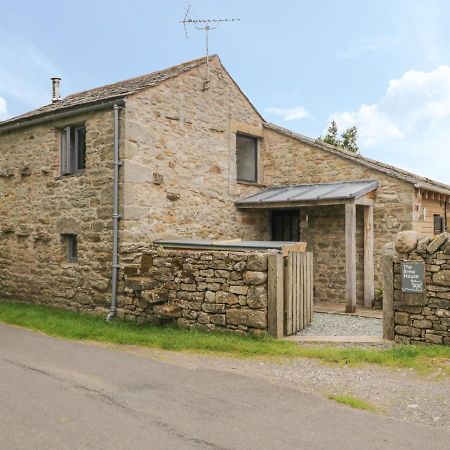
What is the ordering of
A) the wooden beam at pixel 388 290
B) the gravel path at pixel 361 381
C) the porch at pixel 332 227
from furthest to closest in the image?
1. the porch at pixel 332 227
2. the wooden beam at pixel 388 290
3. the gravel path at pixel 361 381

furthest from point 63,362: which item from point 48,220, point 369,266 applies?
point 369,266

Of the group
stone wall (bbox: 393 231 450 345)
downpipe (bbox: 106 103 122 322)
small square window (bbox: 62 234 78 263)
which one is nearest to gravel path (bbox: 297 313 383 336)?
stone wall (bbox: 393 231 450 345)

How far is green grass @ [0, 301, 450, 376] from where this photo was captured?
7.09 metres

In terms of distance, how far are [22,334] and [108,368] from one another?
333 centimetres

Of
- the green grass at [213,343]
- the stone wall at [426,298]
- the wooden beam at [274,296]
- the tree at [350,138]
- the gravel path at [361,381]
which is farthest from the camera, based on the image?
the tree at [350,138]

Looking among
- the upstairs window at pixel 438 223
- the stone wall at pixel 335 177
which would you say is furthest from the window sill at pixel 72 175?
the upstairs window at pixel 438 223

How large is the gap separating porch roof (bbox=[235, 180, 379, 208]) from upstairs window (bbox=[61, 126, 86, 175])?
435cm

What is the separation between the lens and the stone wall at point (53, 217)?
429 inches

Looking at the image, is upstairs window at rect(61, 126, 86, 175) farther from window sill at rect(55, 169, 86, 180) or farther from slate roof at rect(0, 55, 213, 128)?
slate roof at rect(0, 55, 213, 128)

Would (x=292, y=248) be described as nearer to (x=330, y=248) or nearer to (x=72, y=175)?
(x=330, y=248)

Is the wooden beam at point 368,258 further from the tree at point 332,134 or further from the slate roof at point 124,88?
the tree at point 332,134

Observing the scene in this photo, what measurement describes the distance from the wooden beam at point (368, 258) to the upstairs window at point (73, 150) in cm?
719

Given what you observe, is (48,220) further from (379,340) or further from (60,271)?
(379,340)

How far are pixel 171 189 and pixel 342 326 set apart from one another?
504 cm
